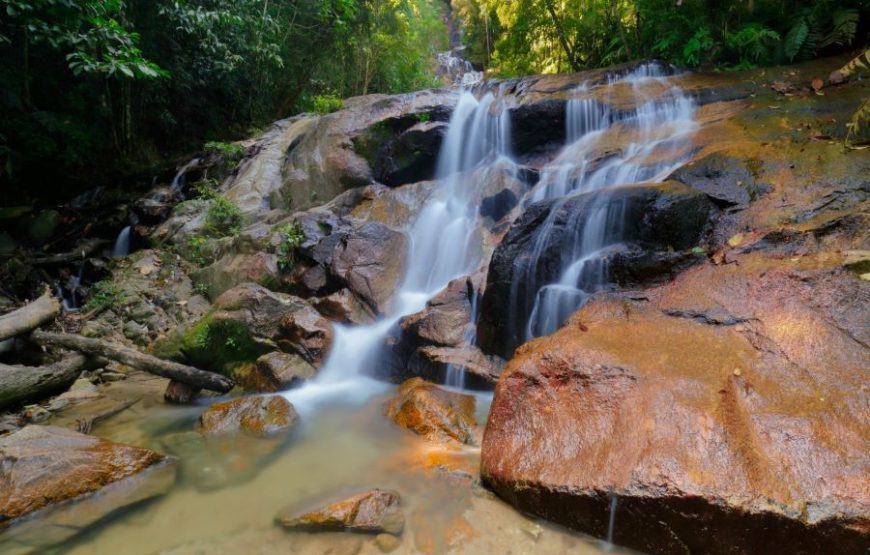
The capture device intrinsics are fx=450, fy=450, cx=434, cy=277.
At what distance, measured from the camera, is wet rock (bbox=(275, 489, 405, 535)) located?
110 inches

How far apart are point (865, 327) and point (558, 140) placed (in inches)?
244

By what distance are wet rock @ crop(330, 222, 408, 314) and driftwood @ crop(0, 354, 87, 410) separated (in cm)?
341

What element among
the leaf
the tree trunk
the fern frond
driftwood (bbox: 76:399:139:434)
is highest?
the tree trunk

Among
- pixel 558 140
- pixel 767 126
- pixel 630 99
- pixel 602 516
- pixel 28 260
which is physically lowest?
pixel 602 516

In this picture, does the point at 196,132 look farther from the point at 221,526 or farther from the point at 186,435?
the point at 221,526

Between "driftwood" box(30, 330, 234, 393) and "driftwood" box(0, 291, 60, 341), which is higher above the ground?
"driftwood" box(0, 291, 60, 341)

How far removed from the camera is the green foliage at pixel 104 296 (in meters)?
7.25

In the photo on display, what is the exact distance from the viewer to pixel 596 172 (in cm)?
663

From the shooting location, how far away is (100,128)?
1054 centimetres

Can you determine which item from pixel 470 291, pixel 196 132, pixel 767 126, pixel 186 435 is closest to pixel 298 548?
pixel 186 435

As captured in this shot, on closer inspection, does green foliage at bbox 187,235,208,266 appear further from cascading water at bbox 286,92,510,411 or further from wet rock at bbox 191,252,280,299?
cascading water at bbox 286,92,510,411

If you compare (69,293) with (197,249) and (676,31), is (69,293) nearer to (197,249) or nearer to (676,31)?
(197,249)

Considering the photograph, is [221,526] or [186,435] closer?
[221,526]

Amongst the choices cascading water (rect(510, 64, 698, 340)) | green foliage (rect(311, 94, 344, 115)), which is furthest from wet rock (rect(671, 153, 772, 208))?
green foliage (rect(311, 94, 344, 115))
